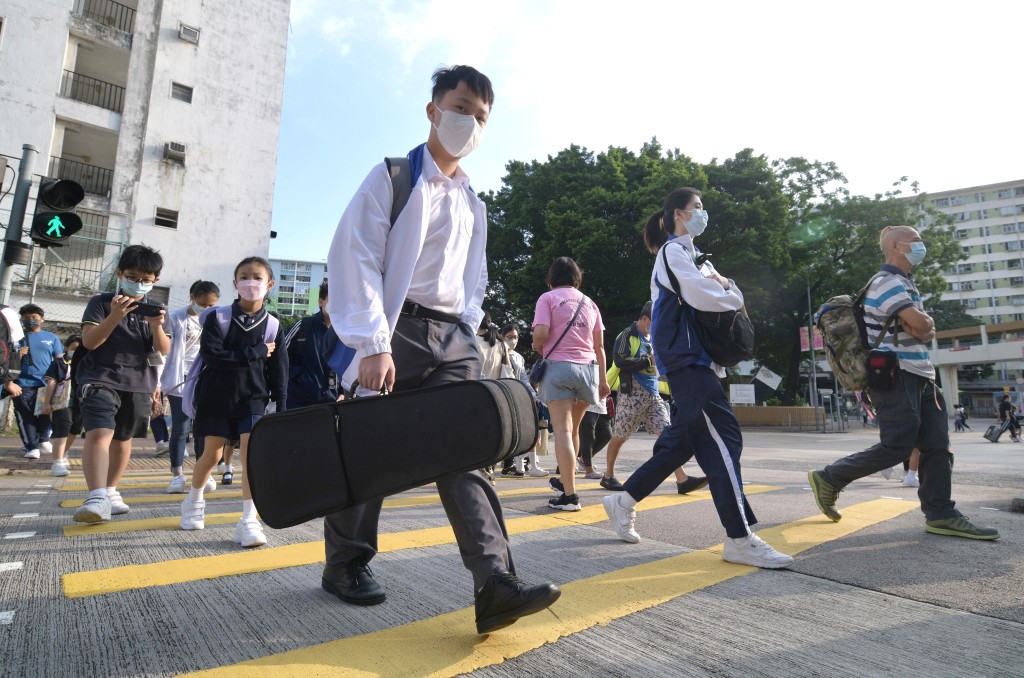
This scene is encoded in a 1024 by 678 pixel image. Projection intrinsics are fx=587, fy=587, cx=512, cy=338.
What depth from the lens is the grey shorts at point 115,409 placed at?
392 centimetres

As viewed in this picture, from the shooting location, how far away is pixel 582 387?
4.97m

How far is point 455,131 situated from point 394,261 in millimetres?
641

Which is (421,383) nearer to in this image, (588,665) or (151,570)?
(588,665)

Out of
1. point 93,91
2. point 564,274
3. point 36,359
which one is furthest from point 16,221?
point 93,91

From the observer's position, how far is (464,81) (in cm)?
246

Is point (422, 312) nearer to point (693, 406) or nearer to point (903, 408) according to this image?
point (693, 406)

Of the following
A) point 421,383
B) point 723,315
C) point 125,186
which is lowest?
point 421,383

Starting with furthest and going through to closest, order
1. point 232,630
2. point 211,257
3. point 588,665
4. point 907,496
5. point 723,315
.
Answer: point 211,257 → point 907,496 → point 723,315 → point 232,630 → point 588,665

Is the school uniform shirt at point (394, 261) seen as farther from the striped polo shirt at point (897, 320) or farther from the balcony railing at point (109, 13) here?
the balcony railing at point (109, 13)

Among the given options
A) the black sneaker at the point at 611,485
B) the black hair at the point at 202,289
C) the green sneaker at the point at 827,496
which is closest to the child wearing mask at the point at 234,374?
the black hair at the point at 202,289

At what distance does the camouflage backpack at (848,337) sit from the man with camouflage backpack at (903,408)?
0.25 ft

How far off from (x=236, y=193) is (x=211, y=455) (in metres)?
24.0

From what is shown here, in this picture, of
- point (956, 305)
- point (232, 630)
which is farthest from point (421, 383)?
point (956, 305)

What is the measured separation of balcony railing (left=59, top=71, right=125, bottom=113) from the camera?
21.1 m
